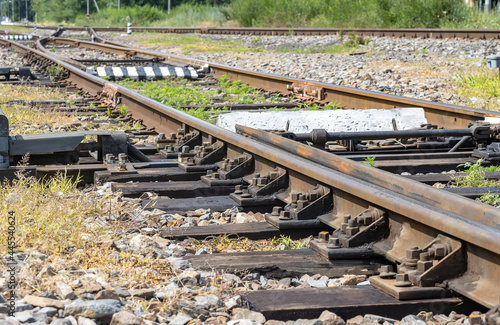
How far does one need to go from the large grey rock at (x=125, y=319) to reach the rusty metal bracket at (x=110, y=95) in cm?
630

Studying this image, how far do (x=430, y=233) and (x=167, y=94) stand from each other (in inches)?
268

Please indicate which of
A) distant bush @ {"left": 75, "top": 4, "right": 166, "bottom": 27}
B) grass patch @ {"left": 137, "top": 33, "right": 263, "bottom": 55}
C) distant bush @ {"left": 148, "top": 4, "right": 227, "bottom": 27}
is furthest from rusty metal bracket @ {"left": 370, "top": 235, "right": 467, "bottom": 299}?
distant bush @ {"left": 75, "top": 4, "right": 166, "bottom": 27}

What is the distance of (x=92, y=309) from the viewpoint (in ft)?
7.35

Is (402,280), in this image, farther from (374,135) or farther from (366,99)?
(366,99)

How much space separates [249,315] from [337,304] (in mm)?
321

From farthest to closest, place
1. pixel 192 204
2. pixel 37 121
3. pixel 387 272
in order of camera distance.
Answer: pixel 37 121, pixel 192 204, pixel 387 272

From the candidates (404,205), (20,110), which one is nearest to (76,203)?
(404,205)

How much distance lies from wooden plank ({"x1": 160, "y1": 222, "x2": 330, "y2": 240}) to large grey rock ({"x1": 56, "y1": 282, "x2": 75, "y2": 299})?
3.11ft

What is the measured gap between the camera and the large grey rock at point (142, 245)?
3.04 metres

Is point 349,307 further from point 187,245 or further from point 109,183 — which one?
point 109,183

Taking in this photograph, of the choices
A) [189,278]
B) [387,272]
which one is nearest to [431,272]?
[387,272]

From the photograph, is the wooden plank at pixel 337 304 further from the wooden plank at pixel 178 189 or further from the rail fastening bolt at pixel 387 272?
the wooden plank at pixel 178 189

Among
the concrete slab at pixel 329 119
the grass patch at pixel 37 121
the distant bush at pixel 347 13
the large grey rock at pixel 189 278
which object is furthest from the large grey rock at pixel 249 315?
the distant bush at pixel 347 13

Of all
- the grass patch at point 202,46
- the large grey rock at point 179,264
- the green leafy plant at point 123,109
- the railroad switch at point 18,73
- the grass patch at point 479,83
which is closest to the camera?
the large grey rock at point 179,264
